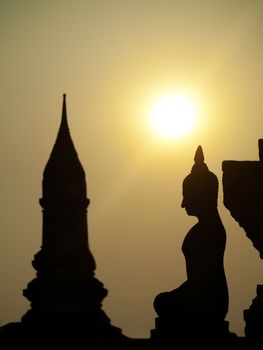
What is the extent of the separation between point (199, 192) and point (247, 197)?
3.84ft

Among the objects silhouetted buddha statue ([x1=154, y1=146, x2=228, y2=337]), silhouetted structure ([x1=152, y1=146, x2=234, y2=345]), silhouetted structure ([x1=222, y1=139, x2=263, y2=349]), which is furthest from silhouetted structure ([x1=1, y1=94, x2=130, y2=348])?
silhouetted structure ([x1=222, y1=139, x2=263, y2=349])

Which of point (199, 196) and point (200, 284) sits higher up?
point (199, 196)

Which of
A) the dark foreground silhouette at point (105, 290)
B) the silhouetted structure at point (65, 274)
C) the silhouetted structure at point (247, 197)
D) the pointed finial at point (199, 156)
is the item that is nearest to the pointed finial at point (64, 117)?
the silhouetted structure at point (65, 274)

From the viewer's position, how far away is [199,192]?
449 inches

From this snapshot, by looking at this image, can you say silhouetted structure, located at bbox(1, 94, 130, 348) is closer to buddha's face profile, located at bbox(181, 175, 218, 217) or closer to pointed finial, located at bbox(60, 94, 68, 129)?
pointed finial, located at bbox(60, 94, 68, 129)

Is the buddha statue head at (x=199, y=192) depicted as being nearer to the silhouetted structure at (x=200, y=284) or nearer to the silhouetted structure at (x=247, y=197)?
the silhouetted structure at (x=200, y=284)

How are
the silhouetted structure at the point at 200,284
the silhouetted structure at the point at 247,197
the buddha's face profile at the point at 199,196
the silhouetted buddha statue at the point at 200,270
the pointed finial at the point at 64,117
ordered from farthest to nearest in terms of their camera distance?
1. the pointed finial at the point at 64,117
2. the silhouetted structure at the point at 247,197
3. the buddha's face profile at the point at 199,196
4. the silhouetted buddha statue at the point at 200,270
5. the silhouetted structure at the point at 200,284

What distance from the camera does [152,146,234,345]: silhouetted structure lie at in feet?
34.0

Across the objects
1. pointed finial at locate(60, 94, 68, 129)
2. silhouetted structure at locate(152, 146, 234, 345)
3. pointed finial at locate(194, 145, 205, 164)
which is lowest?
silhouetted structure at locate(152, 146, 234, 345)

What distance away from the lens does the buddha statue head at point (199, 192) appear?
1138 cm

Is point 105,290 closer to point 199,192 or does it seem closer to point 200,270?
point 200,270

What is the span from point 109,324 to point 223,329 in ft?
7.71

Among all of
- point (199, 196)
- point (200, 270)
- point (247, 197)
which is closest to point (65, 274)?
point (200, 270)

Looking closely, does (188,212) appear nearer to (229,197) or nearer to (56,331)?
(229,197)
